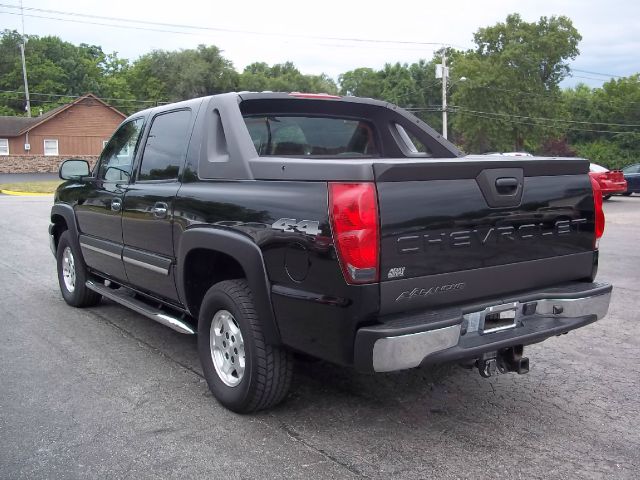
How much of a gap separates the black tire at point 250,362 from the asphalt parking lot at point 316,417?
0.43ft

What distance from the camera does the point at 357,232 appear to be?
3.05 meters

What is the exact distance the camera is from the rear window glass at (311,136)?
15.1ft

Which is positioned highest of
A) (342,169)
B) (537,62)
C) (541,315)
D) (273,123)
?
(537,62)

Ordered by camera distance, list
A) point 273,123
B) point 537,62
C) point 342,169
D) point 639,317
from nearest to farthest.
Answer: point 342,169, point 273,123, point 639,317, point 537,62

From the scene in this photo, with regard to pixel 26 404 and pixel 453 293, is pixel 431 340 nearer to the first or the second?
pixel 453 293

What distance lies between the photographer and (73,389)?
14.2ft

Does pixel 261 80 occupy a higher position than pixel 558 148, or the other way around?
pixel 261 80

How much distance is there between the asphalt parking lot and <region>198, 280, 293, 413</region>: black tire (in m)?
0.13

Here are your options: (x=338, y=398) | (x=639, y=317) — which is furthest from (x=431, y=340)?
(x=639, y=317)

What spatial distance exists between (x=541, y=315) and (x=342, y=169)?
1.54 meters

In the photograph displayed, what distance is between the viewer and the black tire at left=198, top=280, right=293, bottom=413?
12.0 feet

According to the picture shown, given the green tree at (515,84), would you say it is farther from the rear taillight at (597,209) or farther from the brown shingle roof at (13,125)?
the rear taillight at (597,209)

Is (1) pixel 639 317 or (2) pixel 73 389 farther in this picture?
(1) pixel 639 317

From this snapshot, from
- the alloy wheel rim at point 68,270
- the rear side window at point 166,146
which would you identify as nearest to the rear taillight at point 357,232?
the rear side window at point 166,146
